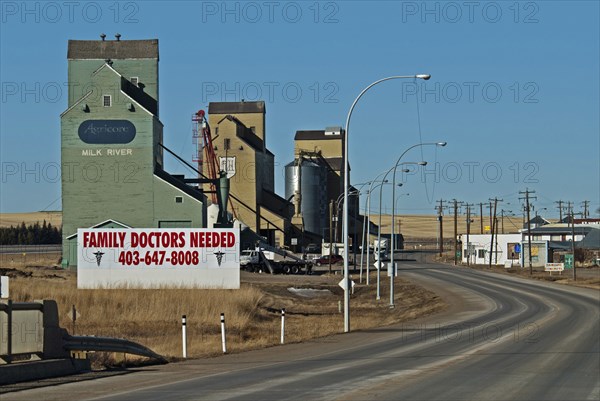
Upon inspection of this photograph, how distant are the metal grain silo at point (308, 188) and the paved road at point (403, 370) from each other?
10590 centimetres

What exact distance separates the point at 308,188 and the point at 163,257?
87.0 metres

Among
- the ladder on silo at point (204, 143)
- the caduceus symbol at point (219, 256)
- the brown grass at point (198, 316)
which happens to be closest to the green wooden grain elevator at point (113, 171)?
the brown grass at point (198, 316)

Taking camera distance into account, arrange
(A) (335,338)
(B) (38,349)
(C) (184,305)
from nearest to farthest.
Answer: (B) (38,349) → (A) (335,338) → (C) (184,305)

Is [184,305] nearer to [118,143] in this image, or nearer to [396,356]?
[396,356]

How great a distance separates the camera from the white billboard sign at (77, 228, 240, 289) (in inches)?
2167

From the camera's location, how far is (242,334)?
1399 inches

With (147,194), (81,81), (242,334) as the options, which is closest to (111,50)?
(81,81)

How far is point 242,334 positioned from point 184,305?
7449 millimetres

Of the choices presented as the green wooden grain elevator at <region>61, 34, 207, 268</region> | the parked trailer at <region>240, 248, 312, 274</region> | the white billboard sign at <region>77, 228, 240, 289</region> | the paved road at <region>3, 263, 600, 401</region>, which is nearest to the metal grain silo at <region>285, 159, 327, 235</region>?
the parked trailer at <region>240, 248, 312, 274</region>

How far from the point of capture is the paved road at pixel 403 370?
613 inches

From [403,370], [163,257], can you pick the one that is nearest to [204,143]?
[163,257]

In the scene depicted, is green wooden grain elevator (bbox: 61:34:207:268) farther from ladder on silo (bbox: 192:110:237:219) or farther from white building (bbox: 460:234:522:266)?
white building (bbox: 460:234:522:266)

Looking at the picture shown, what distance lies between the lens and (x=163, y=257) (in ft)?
182

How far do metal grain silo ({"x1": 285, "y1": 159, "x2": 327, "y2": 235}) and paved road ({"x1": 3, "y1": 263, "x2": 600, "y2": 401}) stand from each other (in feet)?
347
